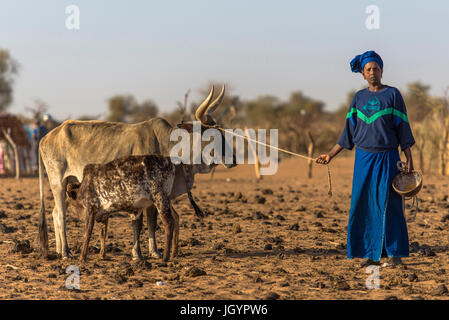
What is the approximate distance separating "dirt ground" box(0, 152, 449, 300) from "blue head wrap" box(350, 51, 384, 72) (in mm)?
2223

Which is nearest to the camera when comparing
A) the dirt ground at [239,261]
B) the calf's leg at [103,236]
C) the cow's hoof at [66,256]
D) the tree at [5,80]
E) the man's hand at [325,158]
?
the dirt ground at [239,261]

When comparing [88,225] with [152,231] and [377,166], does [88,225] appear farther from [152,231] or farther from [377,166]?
[377,166]

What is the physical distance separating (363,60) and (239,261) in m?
2.70

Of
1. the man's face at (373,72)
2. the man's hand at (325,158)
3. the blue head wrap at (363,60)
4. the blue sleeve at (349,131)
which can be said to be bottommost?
the man's hand at (325,158)

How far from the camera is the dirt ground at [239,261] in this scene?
18.5 ft

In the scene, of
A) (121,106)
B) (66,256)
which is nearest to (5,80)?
(121,106)

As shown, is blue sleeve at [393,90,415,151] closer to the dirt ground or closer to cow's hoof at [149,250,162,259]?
the dirt ground

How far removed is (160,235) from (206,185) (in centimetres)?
821

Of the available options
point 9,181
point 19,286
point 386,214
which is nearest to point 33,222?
point 19,286

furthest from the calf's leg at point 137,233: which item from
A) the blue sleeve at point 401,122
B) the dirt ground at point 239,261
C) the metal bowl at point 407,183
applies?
the blue sleeve at point 401,122

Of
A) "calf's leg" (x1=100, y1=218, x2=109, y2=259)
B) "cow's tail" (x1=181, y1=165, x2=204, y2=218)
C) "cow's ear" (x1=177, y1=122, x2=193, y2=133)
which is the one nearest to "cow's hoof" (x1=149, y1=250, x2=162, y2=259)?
"calf's leg" (x1=100, y1=218, x2=109, y2=259)

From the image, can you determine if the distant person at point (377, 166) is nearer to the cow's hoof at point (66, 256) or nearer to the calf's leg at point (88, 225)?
the calf's leg at point (88, 225)

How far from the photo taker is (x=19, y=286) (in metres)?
5.97
